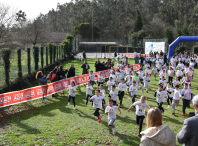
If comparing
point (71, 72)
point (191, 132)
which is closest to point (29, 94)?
point (71, 72)

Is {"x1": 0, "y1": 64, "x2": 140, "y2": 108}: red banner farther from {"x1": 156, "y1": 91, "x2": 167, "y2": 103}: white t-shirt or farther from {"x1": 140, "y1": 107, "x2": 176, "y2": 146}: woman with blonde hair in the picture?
{"x1": 140, "y1": 107, "x2": 176, "y2": 146}: woman with blonde hair

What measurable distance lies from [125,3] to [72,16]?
2214 centimetres

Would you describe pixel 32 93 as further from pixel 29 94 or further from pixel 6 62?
pixel 6 62

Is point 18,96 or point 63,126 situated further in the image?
point 18,96

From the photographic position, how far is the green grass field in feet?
25.3

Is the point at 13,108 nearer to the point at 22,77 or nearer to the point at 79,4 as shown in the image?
the point at 22,77

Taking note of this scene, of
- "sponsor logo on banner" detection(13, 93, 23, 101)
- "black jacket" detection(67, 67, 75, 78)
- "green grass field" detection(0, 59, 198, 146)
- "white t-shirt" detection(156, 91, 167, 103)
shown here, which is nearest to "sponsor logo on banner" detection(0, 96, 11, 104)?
"sponsor logo on banner" detection(13, 93, 23, 101)

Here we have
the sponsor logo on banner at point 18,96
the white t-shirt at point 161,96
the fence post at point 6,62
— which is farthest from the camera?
the fence post at point 6,62

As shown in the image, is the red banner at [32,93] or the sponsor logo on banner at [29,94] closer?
the red banner at [32,93]

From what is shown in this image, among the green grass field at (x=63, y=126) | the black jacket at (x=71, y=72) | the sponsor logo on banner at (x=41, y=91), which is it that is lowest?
the green grass field at (x=63, y=126)

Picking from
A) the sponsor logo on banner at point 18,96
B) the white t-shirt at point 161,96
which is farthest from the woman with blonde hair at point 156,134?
the sponsor logo on banner at point 18,96

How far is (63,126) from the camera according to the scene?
9086 mm

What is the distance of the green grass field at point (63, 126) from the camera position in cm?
770

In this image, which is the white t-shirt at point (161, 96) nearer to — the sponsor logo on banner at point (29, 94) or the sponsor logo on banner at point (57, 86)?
the sponsor logo on banner at point (57, 86)
